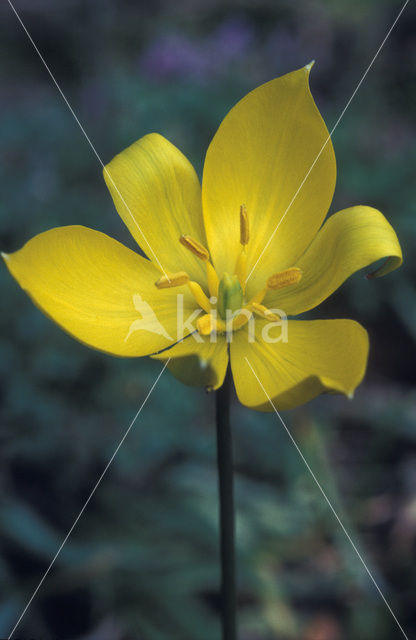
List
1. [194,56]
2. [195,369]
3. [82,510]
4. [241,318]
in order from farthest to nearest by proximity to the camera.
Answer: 1. [194,56]
2. [82,510]
3. [241,318]
4. [195,369]

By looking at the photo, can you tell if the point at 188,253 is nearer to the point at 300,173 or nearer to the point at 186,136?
the point at 300,173

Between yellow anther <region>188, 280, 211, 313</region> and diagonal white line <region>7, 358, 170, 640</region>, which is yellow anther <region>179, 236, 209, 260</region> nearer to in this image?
yellow anther <region>188, 280, 211, 313</region>

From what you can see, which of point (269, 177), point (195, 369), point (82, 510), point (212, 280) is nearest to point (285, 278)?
point (212, 280)

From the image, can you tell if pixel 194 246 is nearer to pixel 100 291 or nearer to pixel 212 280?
pixel 212 280

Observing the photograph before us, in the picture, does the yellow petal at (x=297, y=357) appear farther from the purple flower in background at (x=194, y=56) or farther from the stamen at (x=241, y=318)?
the purple flower in background at (x=194, y=56)

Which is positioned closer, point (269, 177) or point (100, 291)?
point (100, 291)

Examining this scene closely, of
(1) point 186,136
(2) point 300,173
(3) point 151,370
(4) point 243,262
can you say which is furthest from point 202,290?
(1) point 186,136

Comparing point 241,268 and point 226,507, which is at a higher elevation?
point 241,268

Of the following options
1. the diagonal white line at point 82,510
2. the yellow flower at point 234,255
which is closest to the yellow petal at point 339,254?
the yellow flower at point 234,255
